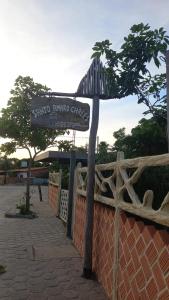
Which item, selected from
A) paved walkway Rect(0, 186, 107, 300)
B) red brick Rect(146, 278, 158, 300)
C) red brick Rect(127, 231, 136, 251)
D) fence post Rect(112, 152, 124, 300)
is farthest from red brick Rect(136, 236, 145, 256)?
paved walkway Rect(0, 186, 107, 300)

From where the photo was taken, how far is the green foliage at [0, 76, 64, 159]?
1574 cm

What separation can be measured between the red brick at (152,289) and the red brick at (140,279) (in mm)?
135

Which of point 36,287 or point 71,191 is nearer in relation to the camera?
point 36,287

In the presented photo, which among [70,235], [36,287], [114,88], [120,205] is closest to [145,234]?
[120,205]

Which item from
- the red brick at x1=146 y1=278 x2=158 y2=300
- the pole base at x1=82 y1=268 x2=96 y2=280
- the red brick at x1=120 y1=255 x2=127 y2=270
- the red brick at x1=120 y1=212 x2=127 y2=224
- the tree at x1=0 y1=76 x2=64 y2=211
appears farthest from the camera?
the tree at x1=0 y1=76 x2=64 y2=211

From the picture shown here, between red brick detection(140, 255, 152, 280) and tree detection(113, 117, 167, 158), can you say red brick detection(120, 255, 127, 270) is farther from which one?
tree detection(113, 117, 167, 158)

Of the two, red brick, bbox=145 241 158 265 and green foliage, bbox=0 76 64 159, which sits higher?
green foliage, bbox=0 76 64 159

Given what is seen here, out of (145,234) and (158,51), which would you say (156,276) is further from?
(158,51)

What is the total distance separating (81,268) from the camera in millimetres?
6949

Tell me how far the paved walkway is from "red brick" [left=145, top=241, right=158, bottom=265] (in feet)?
5.18

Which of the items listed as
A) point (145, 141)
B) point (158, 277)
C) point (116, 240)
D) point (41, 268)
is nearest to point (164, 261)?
point (158, 277)

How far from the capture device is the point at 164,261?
376 cm

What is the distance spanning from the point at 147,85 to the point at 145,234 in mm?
2717

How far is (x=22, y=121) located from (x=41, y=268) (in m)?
9.89
